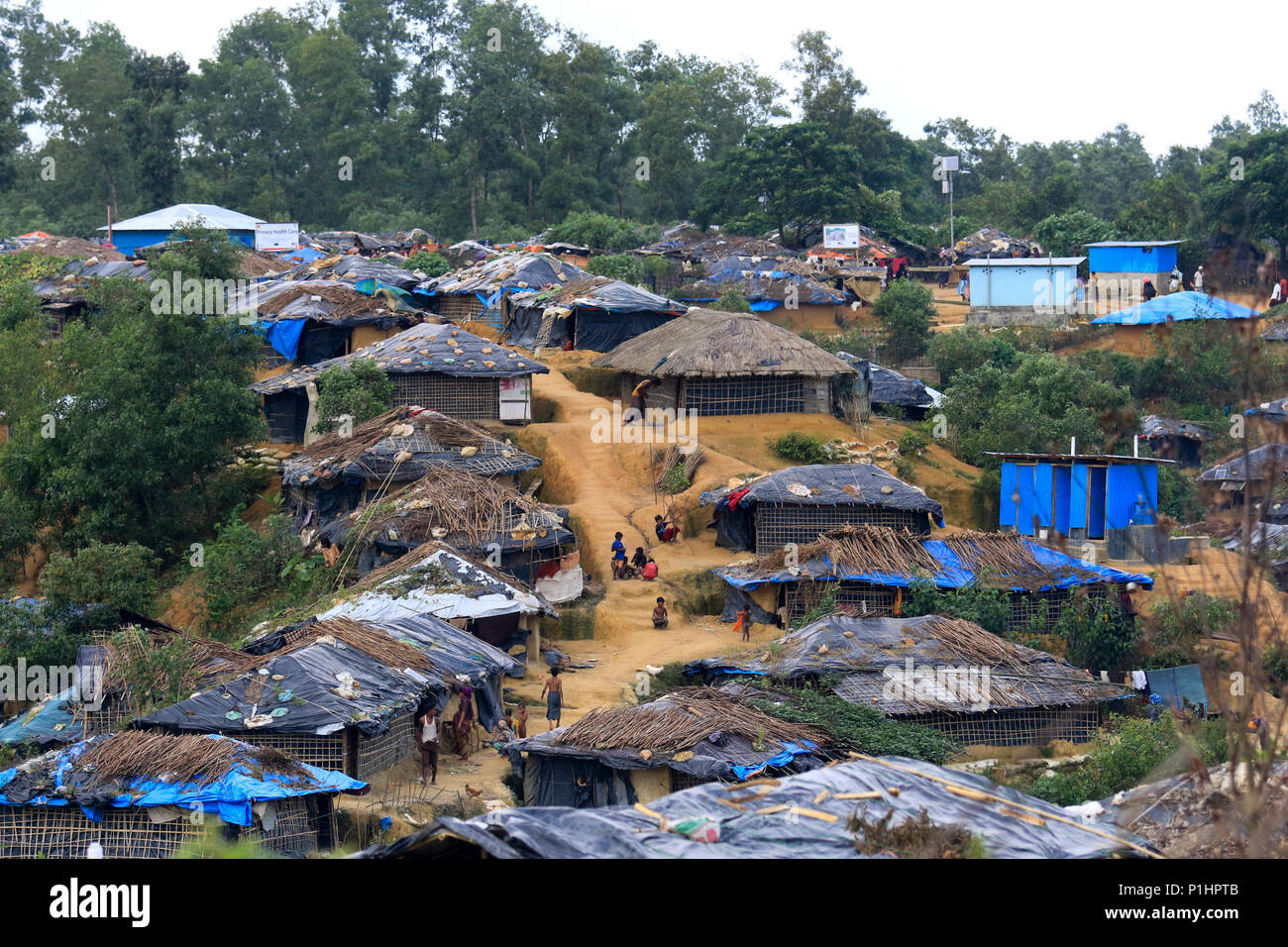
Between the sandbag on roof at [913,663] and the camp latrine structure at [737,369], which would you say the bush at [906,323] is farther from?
the sandbag on roof at [913,663]

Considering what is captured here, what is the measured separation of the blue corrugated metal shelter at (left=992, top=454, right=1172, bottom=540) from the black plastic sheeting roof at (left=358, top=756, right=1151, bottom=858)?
48.0 ft

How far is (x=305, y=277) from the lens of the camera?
1321 inches

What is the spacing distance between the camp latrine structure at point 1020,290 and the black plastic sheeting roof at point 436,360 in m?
17.2

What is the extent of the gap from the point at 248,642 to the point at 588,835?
10.7 metres

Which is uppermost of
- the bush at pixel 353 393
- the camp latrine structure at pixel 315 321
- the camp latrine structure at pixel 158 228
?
the camp latrine structure at pixel 158 228

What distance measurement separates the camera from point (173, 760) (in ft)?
39.1

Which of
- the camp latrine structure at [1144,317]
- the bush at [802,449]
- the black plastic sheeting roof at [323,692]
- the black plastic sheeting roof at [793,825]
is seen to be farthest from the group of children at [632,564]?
the camp latrine structure at [1144,317]

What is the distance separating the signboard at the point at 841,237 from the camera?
43500mm

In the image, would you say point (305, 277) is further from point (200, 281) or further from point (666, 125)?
point (666, 125)

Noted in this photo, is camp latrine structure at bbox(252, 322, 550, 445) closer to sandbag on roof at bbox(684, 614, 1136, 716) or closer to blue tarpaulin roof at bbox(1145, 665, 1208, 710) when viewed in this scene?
sandbag on roof at bbox(684, 614, 1136, 716)

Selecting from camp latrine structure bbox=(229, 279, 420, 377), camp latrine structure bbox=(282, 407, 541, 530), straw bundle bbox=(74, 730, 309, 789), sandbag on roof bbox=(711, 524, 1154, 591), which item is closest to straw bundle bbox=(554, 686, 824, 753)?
straw bundle bbox=(74, 730, 309, 789)

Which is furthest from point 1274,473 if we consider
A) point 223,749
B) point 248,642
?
point 248,642

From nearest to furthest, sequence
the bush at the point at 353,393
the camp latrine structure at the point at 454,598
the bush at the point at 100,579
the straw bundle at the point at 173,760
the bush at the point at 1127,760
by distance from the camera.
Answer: the straw bundle at the point at 173,760, the bush at the point at 1127,760, the camp latrine structure at the point at 454,598, the bush at the point at 100,579, the bush at the point at 353,393

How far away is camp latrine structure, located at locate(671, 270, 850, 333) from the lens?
36500mm
